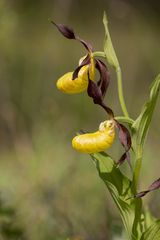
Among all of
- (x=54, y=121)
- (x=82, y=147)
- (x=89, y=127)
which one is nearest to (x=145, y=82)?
(x=89, y=127)

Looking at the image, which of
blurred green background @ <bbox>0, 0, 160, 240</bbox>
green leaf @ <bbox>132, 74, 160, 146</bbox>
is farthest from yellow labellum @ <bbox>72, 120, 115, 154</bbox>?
blurred green background @ <bbox>0, 0, 160, 240</bbox>

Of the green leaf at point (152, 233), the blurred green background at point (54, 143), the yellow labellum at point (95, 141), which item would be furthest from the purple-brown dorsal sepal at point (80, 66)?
the blurred green background at point (54, 143)

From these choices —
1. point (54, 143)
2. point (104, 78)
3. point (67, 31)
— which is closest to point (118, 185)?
point (104, 78)

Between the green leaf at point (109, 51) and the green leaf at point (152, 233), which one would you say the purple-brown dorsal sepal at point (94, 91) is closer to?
the green leaf at point (109, 51)

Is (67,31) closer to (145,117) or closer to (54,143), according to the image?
(145,117)

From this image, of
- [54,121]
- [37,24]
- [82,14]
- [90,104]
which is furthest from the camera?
[82,14]

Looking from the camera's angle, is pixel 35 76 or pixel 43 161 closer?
pixel 43 161

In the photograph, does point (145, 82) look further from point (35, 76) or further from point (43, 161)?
point (43, 161)
